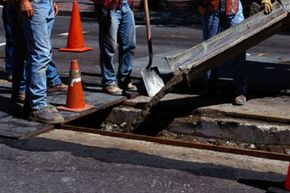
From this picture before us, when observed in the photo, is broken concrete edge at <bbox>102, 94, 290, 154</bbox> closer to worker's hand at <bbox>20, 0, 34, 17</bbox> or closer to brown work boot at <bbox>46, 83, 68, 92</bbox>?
brown work boot at <bbox>46, 83, 68, 92</bbox>

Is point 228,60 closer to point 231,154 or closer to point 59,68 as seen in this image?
point 231,154

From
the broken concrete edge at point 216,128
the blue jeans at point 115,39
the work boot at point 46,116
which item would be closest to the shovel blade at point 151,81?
the broken concrete edge at point 216,128

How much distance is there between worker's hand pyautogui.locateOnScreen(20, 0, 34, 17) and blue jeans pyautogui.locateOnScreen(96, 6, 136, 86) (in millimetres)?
1255

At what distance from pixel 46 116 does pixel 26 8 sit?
3.33 ft

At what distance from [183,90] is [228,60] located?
1.09m

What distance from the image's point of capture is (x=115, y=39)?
282 inches

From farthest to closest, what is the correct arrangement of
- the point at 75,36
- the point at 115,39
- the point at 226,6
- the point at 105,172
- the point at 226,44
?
the point at 75,36
the point at 115,39
the point at 226,6
the point at 226,44
the point at 105,172

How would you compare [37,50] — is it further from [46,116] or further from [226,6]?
[226,6]

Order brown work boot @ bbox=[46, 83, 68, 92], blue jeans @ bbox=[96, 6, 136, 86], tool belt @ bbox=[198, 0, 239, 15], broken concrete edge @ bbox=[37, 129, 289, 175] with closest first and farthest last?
broken concrete edge @ bbox=[37, 129, 289, 175] < tool belt @ bbox=[198, 0, 239, 15] < blue jeans @ bbox=[96, 6, 136, 86] < brown work boot @ bbox=[46, 83, 68, 92]

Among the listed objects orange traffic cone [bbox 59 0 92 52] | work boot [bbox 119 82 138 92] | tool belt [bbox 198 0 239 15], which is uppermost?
tool belt [bbox 198 0 239 15]

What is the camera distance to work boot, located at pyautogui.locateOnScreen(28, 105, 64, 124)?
6156mm

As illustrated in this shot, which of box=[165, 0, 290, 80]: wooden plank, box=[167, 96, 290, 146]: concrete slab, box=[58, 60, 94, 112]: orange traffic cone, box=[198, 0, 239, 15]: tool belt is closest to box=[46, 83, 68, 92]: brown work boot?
box=[58, 60, 94, 112]: orange traffic cone

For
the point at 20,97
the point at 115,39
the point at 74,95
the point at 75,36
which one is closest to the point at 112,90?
the point at 115,39

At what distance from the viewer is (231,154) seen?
541 cm
